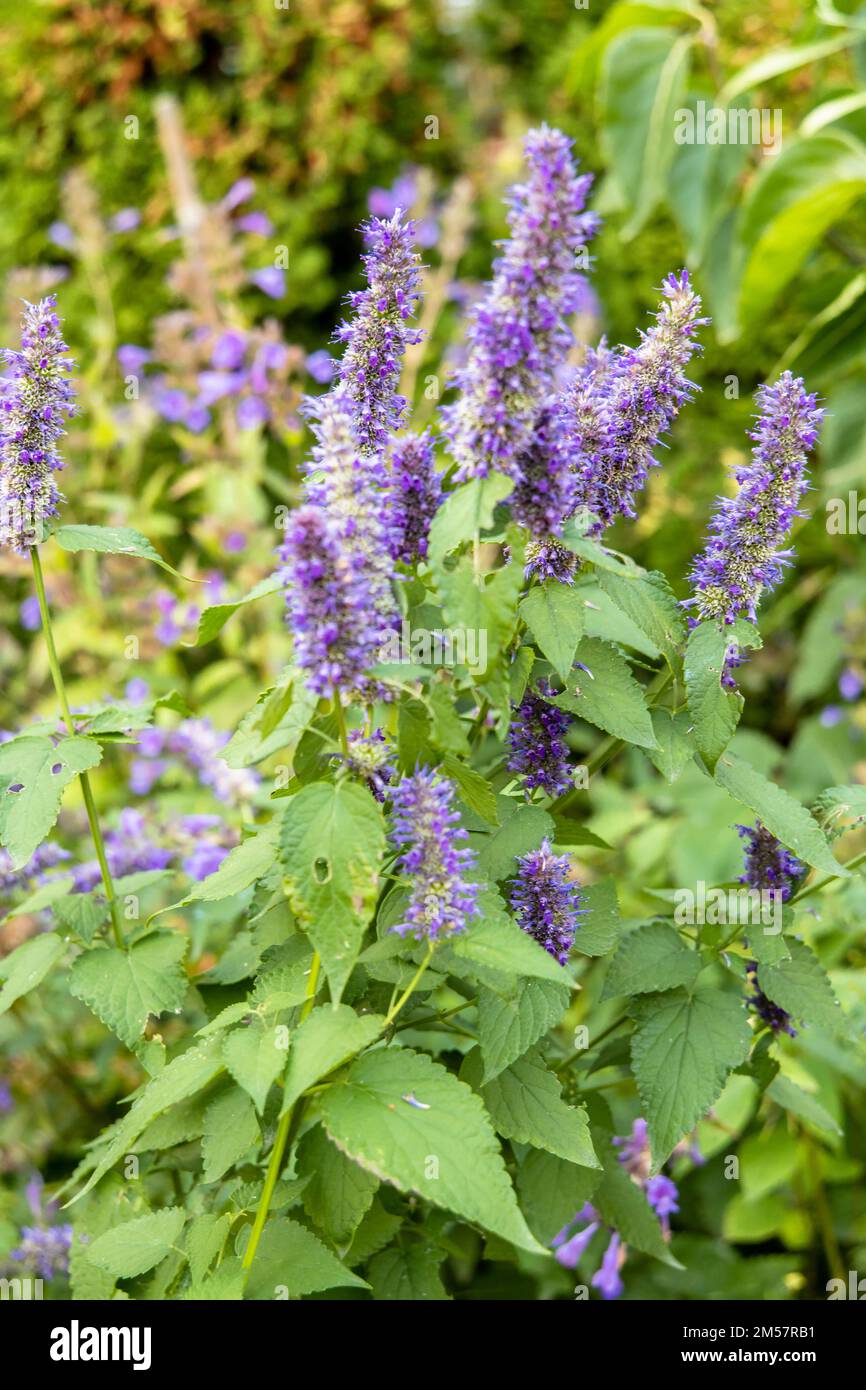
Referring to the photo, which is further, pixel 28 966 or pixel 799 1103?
pixel 799 1103

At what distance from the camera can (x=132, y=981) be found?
146cm

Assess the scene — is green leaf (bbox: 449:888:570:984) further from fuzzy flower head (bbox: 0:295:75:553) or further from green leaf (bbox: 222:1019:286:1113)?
fuzzy flower head (bbox: 0:295:75:553)

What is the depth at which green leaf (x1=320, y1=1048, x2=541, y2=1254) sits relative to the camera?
1048mm

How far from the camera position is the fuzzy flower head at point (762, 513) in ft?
4.15

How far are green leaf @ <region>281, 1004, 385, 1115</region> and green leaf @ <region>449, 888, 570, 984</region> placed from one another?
0.10 metres

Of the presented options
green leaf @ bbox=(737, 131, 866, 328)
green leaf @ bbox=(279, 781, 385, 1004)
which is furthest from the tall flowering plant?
green leaf @ bbox=(737, 131, 866, 328)

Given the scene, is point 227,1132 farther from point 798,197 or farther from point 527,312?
point 798,197

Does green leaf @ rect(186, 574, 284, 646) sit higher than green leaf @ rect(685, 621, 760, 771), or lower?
higher

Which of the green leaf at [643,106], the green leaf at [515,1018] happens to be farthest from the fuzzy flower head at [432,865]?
the green leaf at [643,106]

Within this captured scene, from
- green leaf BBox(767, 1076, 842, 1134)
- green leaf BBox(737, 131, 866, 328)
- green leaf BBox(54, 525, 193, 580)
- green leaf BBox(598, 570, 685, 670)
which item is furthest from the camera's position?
green leaf BBox(737, 131, 866, 328)

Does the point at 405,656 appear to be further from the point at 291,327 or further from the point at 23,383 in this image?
the point at 291,327

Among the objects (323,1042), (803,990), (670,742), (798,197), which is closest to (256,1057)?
(323,1042)

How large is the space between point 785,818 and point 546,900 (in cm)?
26

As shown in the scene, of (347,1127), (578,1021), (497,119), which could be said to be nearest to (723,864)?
(578,1021)
